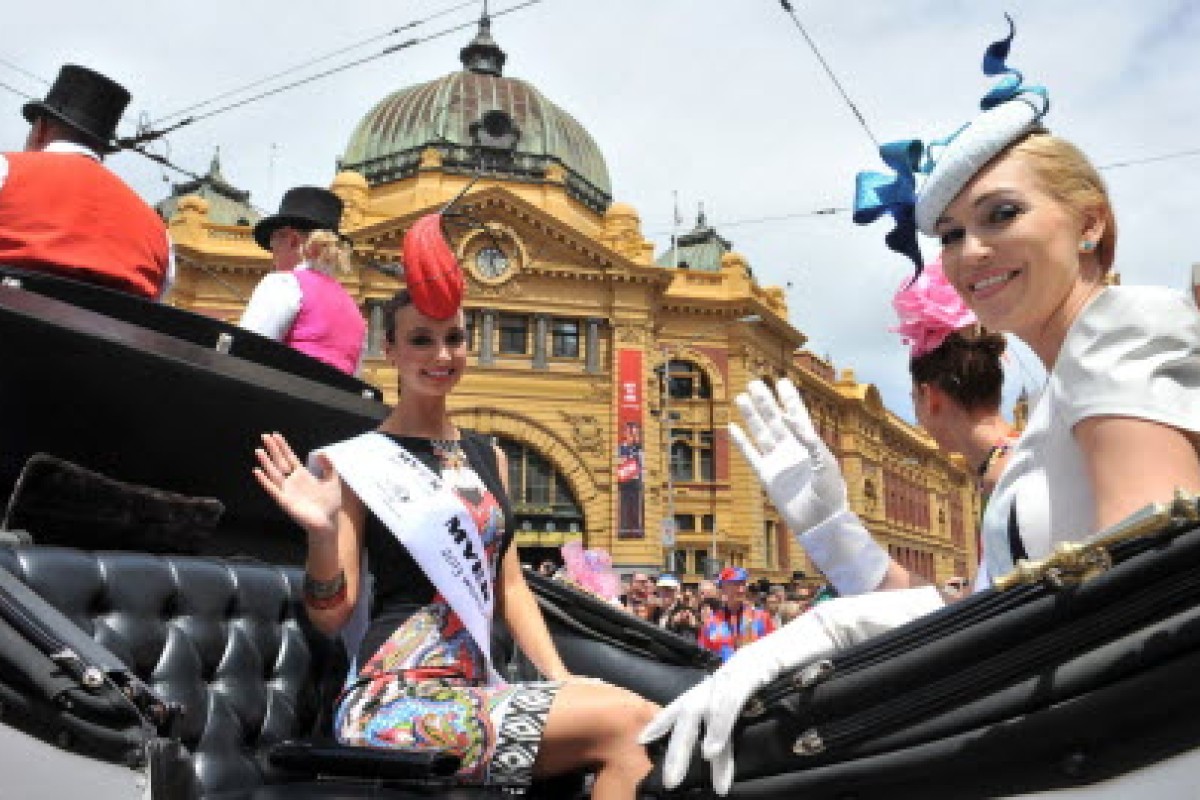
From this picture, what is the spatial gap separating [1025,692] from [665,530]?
83.3 ft

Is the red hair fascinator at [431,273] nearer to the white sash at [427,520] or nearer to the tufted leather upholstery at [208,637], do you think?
the white sash at [427,520]

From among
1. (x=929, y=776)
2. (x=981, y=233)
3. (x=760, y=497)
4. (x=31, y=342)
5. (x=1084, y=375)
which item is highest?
(x=760, y=497)

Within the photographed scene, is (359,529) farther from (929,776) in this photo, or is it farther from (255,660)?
(929,776)

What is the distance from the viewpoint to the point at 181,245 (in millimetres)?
31172

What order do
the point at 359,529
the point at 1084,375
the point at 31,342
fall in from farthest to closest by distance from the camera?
the point at 31,342
the point at 359,529
the point at 1084,375

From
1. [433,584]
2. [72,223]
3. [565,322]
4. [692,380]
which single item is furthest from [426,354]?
[692,380]

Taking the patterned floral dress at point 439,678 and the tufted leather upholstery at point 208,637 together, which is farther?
the tufted leather upholstery at point 208,637

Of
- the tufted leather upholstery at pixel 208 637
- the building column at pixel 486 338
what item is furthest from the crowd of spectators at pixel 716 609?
the building column at pixel 486 338

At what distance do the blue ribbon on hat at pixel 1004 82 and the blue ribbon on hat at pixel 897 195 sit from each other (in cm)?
14

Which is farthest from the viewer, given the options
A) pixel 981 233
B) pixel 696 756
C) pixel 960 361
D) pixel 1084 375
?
pixel 960 361

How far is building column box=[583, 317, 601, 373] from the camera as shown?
33594 millimetres

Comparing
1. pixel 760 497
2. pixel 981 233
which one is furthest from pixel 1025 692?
pixel 760 497

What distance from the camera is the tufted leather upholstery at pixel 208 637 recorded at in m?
2.37

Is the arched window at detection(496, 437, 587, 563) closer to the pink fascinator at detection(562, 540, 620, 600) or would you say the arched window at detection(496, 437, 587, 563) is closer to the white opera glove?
the pink fascinator at detection(562, 540, 620, 600)
